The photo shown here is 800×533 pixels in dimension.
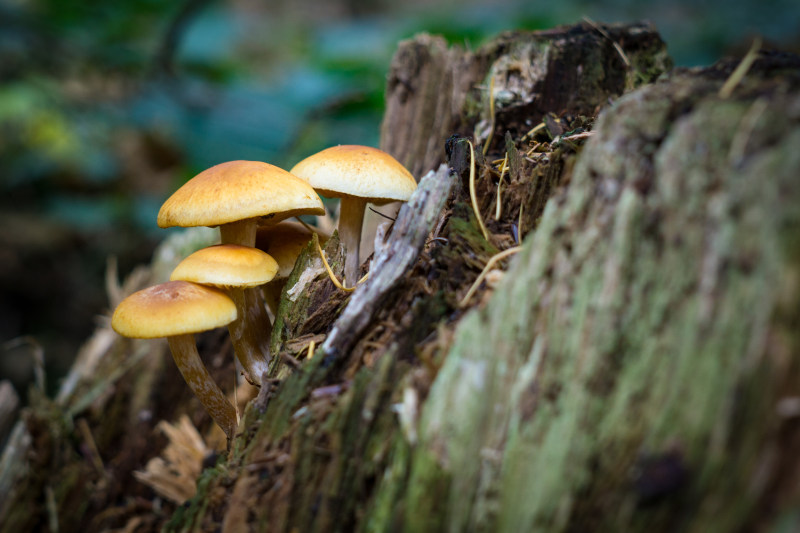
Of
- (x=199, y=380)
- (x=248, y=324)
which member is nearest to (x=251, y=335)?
(x=248, y=324)

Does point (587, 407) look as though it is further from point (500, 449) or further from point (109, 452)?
point (109, 452)

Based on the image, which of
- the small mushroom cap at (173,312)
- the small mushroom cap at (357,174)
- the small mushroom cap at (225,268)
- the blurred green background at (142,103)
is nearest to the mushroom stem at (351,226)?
the small mushroom cap at (357,174)

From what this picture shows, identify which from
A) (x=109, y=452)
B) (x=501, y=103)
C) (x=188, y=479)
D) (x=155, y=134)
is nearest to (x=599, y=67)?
(x=501, y=103)

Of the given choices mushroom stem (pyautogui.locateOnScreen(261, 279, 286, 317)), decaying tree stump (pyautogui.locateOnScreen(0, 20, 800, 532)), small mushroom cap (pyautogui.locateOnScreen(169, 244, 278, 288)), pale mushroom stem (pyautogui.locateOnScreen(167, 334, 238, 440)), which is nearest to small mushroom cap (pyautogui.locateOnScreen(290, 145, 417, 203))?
decaying tree stump (pyautogui.locateOnScreen(0, 20, 800, 532))

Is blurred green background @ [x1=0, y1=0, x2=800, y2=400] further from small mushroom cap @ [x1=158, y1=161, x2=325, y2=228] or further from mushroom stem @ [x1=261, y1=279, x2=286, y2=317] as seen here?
small mushroom cap @ [x1=158, y1=161, x2=325, y2=228]

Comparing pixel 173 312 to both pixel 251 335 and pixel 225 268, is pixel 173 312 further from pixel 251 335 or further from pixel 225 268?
pixel 251 335
